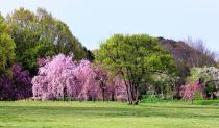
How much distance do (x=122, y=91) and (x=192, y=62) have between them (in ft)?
157

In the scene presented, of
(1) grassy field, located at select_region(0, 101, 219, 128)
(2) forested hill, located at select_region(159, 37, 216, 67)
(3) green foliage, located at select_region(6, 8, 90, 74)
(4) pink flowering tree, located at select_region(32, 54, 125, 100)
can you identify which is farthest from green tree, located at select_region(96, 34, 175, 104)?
(2) forested hill, located at select_region(159, 37, 216, 67)

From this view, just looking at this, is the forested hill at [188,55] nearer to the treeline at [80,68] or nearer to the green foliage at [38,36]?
the treeline at [80,68]

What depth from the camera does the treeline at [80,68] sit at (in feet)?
229

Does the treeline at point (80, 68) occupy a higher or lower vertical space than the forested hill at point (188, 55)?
lower

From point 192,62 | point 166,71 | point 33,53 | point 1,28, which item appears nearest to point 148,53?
point 166,71

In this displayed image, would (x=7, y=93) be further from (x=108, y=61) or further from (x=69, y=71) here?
(x=108, y=61)

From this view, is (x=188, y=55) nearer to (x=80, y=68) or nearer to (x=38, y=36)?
(x=38, y=36)

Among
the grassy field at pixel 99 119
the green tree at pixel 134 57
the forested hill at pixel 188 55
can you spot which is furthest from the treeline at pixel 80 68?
the grassy field at pixel 99 119

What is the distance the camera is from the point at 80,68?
86.8 metres

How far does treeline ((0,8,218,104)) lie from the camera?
69688mm

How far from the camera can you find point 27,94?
91.7 m

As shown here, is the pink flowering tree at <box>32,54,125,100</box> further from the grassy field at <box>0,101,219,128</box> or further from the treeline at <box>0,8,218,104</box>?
the grassy field at <box>0,101,219,128</box>

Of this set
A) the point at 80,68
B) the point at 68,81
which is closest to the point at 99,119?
the point at 68,81

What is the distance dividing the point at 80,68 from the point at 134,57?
61.9 ft
